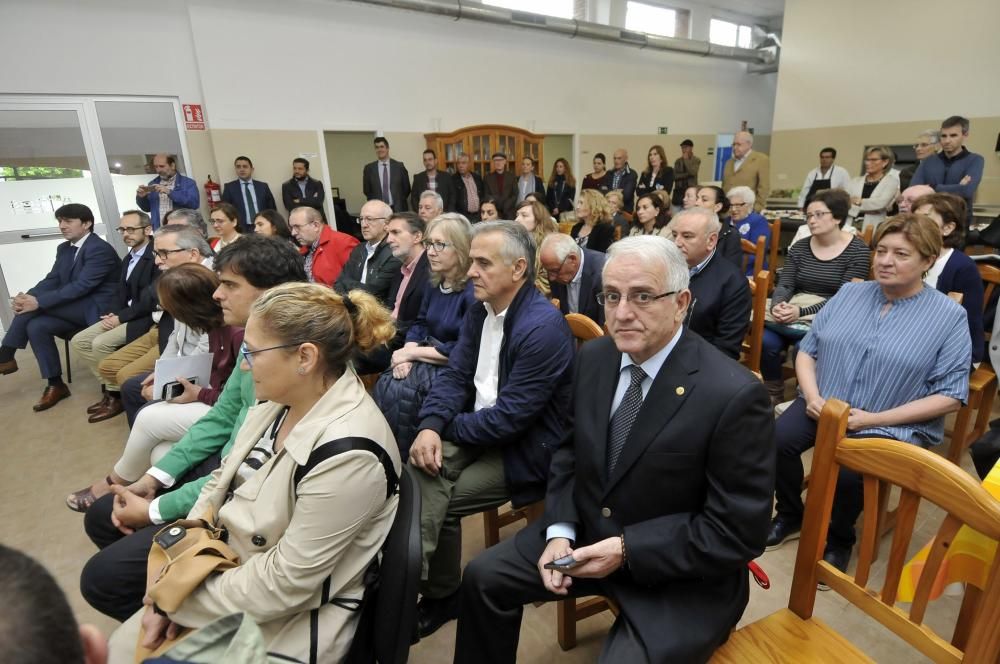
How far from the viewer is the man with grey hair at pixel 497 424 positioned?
165cm

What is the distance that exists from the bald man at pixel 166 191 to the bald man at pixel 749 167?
6225 millimetres

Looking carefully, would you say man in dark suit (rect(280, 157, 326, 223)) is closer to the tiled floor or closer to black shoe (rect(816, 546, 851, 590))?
the tiled floor

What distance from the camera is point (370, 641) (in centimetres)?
123

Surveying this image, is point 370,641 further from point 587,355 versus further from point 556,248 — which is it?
point 556,248

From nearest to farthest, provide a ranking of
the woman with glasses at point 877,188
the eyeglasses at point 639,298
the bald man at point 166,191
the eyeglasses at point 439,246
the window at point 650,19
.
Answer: the eyeglasses at point 639,298 < the eyeglasses at point 439,246 < the woman with glasses at point 877,188 < the bald man at point 166,191 < the window at point 650,19

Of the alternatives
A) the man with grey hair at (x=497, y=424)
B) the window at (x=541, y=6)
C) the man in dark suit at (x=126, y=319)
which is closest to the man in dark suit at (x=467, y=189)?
the window at (x=541, y=6)

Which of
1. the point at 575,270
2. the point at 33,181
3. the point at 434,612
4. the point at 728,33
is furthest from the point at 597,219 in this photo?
the point at 728,33

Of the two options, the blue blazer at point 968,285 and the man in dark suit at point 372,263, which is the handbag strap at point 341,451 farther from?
the blue blazer at point 968,285

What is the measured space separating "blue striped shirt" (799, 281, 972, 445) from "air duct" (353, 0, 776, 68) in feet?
21.6

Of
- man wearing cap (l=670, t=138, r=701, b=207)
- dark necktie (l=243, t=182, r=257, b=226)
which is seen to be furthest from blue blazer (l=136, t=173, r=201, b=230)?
man wearing cap (l=670, t=138, r=701, b=207)

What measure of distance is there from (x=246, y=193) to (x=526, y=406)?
5.75 meters

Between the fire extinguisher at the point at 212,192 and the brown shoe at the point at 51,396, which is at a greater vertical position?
the fire extinguisher at the point at 212,192

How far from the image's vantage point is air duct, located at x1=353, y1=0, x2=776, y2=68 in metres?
6.67

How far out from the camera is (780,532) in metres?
2.03
